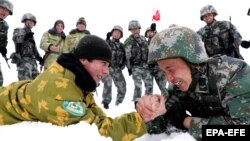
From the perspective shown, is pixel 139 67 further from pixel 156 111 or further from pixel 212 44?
pixel 156 111

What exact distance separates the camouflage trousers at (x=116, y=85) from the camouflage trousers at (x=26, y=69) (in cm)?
148

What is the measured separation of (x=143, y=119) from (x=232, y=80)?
1.95 ft

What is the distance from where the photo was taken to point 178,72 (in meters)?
2.31

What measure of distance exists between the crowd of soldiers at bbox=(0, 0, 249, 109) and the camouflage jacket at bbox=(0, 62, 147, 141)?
3983 mm

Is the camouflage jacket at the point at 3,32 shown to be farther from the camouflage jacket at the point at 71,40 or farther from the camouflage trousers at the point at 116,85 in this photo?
the camouflage trousers at the point at 116,85

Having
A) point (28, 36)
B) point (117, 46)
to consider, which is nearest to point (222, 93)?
point (28, 36)

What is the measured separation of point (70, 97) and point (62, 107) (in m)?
0.08

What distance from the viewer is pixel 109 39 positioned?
8516mm

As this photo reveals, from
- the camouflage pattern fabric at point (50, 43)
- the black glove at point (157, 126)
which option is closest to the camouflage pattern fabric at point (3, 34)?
the camouflage pattern fabric at point (50, 43)

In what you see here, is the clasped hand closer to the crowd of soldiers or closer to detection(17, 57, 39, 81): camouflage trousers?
the crowd of soldiers

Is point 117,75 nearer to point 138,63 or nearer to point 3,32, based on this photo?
point 138,63

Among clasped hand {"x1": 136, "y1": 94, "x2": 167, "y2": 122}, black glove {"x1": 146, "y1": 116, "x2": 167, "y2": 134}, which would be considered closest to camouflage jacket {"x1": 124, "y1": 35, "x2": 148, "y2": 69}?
black glove {"x1": 146, "y1": 116, "x2": 167, "y2": 134}

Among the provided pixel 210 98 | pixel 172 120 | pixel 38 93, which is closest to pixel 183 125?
pixel 172 120

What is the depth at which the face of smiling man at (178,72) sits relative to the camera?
2.30 metres
